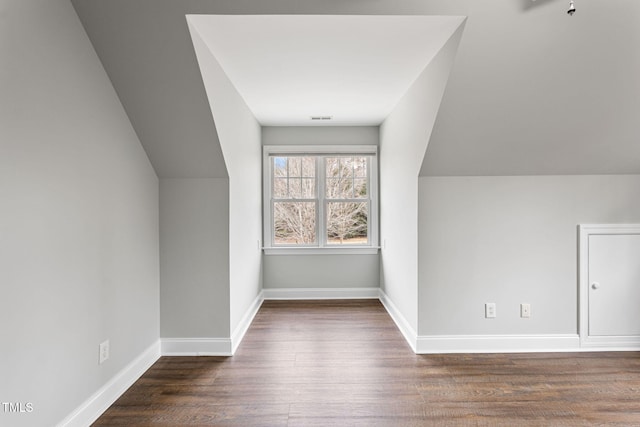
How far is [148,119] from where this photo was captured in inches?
101

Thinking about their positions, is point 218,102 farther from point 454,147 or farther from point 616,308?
point 616,308

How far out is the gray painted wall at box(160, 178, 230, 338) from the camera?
10.1ft

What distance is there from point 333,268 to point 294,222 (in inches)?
31.4

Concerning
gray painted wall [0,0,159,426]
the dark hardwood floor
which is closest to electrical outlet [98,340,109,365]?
gray painted wall [0,0,159,426]

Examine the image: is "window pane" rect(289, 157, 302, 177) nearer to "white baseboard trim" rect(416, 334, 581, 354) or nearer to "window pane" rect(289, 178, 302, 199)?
"window pane" rect(289, 178, 302, 199)

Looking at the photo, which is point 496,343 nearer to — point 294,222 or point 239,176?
point 239,176

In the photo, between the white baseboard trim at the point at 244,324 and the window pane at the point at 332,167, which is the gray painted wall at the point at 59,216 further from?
the window pane at the point at 332,167

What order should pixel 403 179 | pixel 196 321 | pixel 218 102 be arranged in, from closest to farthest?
1. pixel 218 102
2. pixel 196 321
3. pixel 403 179

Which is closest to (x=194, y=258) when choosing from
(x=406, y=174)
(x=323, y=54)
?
(x=323, y=54)

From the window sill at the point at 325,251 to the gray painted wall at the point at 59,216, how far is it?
2426mm

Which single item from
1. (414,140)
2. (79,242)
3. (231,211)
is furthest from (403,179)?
(79,242)

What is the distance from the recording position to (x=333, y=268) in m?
4.98

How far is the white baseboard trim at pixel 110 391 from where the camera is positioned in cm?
201

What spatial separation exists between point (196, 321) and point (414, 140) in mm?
2343
